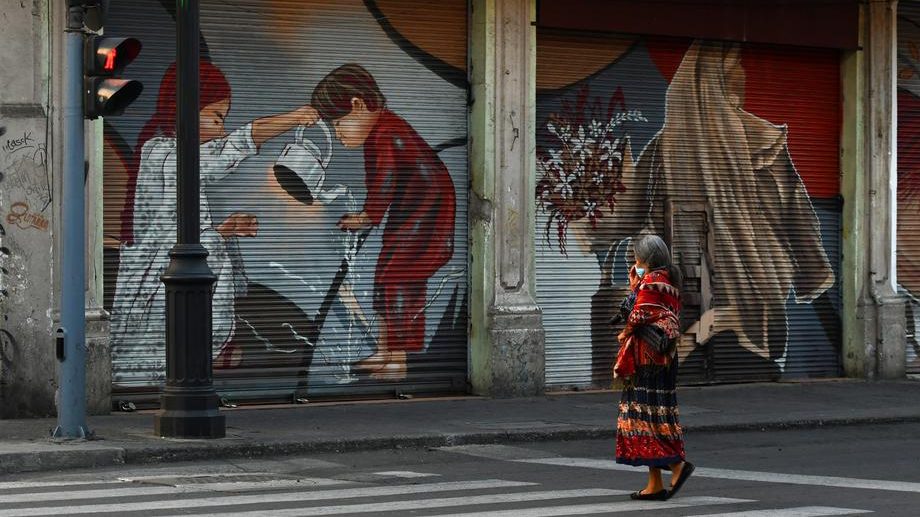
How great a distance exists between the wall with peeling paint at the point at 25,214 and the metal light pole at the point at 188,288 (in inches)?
79.1

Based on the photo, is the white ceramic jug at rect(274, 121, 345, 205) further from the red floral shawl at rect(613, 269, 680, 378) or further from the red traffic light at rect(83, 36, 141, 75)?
the red floral shawl at rect(613, 269, 680, 378)

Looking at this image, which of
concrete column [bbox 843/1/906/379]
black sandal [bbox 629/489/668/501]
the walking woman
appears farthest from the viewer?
concrete column [bbox 843/1/906/379]

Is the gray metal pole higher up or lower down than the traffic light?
lower down

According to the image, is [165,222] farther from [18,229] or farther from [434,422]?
[434,422]

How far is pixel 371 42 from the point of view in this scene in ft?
55.1

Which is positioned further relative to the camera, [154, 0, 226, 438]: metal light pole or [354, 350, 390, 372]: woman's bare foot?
[354, 350, 390, 372]: woman's bare foot

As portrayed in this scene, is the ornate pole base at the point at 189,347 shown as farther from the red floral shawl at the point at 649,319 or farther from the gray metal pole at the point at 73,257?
the red floral shawl at the point at 649,319

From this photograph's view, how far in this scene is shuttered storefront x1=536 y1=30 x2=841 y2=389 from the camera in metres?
18.1

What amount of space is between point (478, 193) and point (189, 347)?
5.11 meters

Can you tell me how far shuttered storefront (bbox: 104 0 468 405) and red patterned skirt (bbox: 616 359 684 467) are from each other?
21.2 feet

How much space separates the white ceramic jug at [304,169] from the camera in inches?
641

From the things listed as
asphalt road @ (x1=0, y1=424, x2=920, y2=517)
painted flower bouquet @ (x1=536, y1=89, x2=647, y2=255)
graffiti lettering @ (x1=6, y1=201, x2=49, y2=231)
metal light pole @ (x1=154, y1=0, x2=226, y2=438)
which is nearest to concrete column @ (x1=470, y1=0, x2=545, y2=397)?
painted flower bouquet @ (x1=536, y1=89, x2=647, y2=255)

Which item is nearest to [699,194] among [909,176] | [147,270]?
[909,176]

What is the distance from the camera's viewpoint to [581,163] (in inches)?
718
